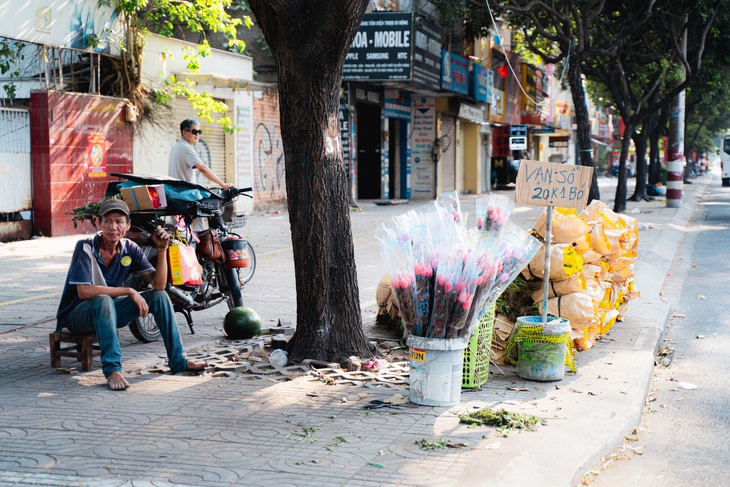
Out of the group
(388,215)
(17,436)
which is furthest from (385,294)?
(388,215)

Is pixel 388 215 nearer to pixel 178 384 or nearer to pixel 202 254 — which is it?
pixel 202 254

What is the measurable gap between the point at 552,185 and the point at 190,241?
322 centimetres

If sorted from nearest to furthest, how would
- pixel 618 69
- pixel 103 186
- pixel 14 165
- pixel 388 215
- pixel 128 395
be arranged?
pixel 128 395
pixel 14 165
pixel 103 186
pixel 388 215
pixel 618 69

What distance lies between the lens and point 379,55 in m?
24.7

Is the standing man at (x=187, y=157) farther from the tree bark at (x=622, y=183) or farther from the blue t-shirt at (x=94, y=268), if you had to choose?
the tree bark at (x=622, y=183)

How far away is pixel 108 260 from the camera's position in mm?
6082

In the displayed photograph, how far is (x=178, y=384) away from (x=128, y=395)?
41 cm

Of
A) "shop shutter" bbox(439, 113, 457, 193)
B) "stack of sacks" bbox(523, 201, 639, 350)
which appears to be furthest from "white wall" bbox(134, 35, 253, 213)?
"shop shutter" bbox(439, 113, 457, 193)

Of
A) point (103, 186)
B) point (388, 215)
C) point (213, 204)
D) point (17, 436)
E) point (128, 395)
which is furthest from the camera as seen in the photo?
point (388, 215)

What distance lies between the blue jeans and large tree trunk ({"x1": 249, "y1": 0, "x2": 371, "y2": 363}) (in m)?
0.96

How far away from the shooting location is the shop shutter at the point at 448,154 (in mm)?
35062

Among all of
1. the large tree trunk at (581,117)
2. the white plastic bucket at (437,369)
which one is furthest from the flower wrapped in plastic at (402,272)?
the large tree trunk at (581,117)

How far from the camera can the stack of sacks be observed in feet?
22.6

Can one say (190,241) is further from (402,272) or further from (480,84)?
(480,84)
